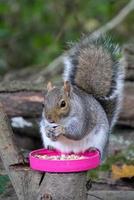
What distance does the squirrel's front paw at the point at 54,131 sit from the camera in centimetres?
247

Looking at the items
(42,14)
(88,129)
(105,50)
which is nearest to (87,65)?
(105,50)

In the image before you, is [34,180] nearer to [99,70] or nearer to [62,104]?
[62,104]

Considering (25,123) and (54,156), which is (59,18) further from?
(54,156)

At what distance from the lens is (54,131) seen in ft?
8.12

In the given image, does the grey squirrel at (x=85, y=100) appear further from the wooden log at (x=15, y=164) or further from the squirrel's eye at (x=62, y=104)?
the wooden log at (x=15, y=164)

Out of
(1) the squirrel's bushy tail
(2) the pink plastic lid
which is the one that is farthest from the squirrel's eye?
(1) the squirrel's bushy tail

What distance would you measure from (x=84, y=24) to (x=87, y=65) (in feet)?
14.5

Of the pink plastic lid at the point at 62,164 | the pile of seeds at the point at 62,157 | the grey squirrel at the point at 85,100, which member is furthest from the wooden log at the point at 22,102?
the pink plastic lid at the point at 62,164

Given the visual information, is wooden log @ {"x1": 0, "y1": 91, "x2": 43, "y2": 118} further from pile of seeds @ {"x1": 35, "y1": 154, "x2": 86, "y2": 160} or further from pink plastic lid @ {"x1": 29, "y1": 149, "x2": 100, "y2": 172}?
pink plastic lid @ {"x1": 29, "y1": 149, "x2": 100, "y2": 172}

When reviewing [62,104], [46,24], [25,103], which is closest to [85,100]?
[62,104]

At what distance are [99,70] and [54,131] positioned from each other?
2.47 feet

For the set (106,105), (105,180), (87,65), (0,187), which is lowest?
(105,180)

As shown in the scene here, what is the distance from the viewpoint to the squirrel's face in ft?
8.11

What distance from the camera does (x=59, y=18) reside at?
7.56 m
